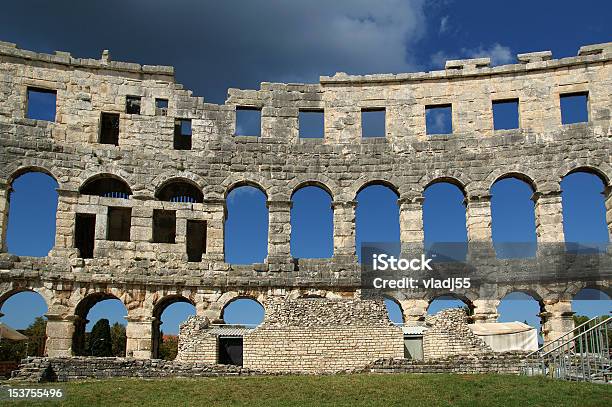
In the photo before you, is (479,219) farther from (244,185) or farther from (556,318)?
(244,185)

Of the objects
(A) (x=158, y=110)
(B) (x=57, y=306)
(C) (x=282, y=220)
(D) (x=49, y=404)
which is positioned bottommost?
(D) (x=49, y=404)

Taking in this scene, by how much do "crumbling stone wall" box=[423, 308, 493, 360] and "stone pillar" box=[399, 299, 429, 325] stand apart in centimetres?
348

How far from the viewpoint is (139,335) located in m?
24.7

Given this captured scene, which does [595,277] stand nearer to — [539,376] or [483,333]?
[483,333]

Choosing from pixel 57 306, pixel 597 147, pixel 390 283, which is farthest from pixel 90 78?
pixel 597 147

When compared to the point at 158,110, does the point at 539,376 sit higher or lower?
lower

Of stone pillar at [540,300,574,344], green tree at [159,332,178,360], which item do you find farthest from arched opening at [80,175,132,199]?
stone pillar at [540,300,574,344]

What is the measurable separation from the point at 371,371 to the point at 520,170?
1136cm

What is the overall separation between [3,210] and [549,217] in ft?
62.7

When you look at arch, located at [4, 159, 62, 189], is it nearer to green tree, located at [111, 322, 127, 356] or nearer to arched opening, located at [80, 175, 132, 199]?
arched opening, located at [80, 175, 132, 199]

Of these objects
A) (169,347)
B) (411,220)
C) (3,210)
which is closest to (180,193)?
(3,210)

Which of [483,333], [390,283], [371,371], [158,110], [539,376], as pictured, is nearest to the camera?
[539,376]

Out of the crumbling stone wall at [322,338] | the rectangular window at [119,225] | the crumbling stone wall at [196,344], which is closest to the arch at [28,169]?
the rectangular window at [119,225]

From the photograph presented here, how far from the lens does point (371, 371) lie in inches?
755
